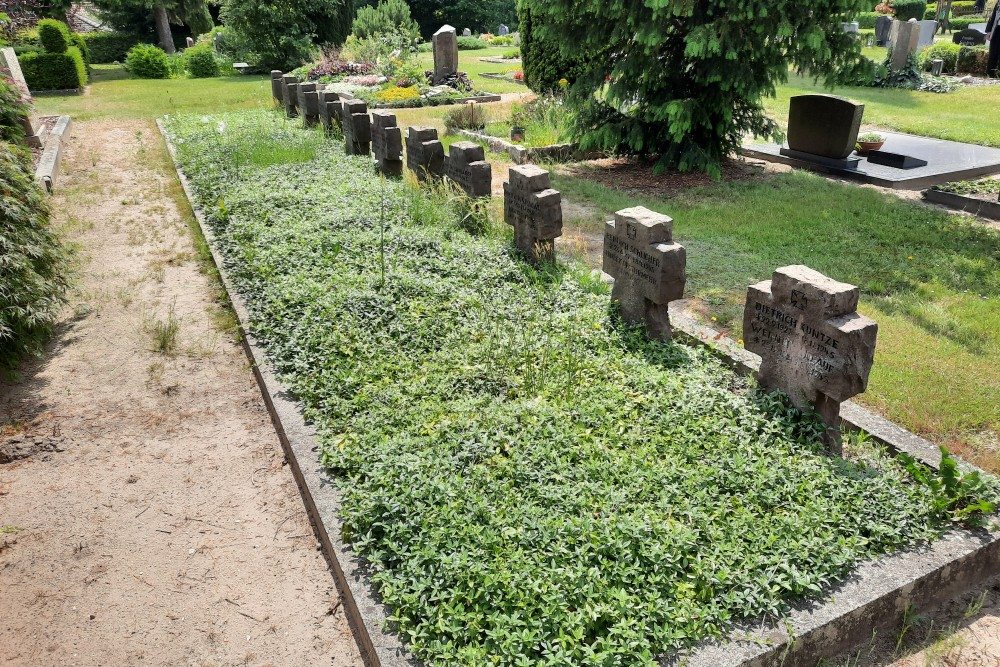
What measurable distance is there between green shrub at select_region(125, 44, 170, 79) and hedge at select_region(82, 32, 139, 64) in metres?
9.18

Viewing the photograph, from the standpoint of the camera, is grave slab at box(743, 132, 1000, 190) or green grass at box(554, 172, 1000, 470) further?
grave slab at box(743, 132, 1000, 190)

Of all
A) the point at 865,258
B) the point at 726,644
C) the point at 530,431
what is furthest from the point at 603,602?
the point at 865,258

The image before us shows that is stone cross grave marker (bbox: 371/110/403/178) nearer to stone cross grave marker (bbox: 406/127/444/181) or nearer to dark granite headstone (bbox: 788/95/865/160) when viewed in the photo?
stone cross grave marker (bbox: 406/127/444/181)

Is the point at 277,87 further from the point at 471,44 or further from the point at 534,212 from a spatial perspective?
the point at 471,44

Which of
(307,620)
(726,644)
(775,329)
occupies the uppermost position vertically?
(775,329)

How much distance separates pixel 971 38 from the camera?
2395 cm

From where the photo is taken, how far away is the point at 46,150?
1145 cm

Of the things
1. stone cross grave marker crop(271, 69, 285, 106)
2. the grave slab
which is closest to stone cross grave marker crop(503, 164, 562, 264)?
the grave slab

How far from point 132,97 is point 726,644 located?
68.4 feet

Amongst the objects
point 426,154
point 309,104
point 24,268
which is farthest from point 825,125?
point 24,268

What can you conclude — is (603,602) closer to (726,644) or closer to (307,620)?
(726,644)

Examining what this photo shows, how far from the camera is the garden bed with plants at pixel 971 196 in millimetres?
8320

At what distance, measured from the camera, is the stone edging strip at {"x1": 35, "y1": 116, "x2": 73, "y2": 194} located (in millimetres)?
9672

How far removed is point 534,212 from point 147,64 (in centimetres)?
2274
